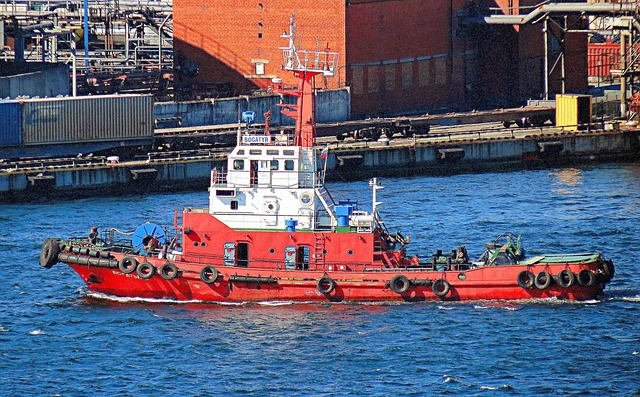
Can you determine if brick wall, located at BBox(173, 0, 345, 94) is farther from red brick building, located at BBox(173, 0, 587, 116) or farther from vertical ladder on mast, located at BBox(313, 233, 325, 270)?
vertical ladder on mast, located at BBox(313, 233, 325, 270)

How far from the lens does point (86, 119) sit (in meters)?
71.6

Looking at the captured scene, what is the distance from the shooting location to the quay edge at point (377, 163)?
66812mm

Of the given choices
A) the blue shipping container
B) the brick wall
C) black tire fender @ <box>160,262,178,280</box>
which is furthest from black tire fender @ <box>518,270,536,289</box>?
the brick wall

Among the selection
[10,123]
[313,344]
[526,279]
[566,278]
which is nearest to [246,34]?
[10,123]

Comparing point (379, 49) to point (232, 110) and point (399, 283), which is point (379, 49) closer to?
point (232, 110)

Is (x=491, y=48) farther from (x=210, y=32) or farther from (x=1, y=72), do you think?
(x=1, y=72)

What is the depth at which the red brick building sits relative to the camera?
86062 millimetres

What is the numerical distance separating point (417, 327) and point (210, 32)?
4944 centimetres

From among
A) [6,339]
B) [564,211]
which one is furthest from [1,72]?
[6,339]

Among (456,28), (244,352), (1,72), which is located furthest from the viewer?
(456,28)

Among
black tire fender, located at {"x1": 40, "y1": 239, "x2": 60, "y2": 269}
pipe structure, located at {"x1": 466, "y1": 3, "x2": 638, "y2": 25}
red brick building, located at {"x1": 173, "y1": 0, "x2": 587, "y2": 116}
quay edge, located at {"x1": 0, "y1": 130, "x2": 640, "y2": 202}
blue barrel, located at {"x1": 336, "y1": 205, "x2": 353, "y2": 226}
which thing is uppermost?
pipe structure, located at {"x1": 466, "y1": 3, "x2": 638, "y2": 25}

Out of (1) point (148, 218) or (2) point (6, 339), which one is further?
(1) point (148, 218)

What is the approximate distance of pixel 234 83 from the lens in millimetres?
88750

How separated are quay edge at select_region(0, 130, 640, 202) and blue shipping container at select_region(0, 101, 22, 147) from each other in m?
3.59
